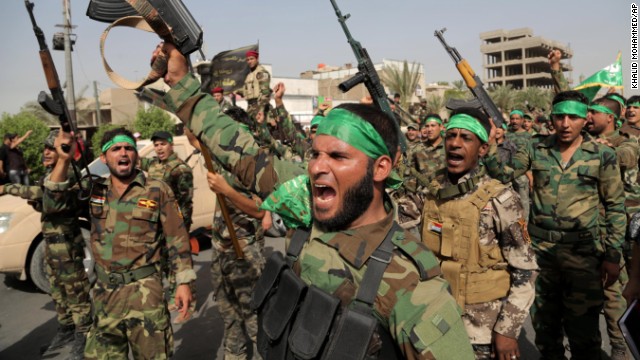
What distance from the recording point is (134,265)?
3.32 metres

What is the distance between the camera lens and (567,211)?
386 cm

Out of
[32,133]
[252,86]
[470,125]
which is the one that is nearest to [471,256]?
[470,125]

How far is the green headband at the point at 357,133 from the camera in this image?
1.65 meters

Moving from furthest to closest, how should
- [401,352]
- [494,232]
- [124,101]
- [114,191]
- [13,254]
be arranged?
[124,101]
[13,254]
[114,191]
[494,232]
[401,352]

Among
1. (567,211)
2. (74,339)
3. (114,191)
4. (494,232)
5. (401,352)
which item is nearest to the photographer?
(401,352)

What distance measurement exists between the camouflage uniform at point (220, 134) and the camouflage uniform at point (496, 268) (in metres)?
1.45

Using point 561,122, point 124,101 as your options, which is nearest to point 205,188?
point 561,122

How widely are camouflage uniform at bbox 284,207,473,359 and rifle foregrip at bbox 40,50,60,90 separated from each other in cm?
276

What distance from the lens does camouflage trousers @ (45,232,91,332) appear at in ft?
15.6

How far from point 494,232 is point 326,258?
156 centimetres

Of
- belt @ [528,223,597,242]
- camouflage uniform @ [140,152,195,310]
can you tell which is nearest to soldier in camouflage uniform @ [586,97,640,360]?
belt @ [528,223,597,242]

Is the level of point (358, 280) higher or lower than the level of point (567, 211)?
higher

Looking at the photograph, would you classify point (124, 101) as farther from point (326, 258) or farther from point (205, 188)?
point (326, 258)

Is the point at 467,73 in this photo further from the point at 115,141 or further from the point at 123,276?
the point at 123,276
